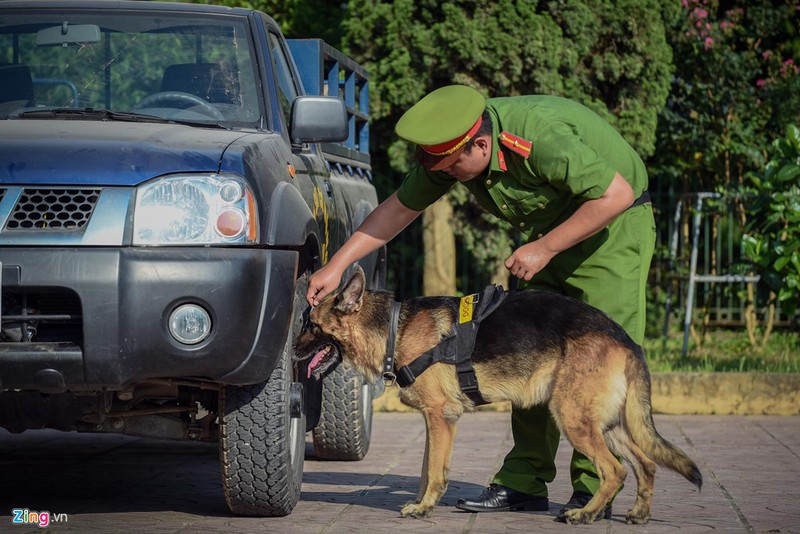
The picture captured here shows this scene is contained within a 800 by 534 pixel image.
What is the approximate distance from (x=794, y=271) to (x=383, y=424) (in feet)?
11.3

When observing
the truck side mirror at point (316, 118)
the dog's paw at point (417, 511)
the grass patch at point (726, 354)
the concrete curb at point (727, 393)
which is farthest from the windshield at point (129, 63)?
the grass patch at point (726, 354)

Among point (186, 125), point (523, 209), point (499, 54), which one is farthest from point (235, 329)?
point (499, 54)

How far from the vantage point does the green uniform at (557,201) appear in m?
4.97

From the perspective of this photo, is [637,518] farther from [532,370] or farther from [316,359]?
[316,359]

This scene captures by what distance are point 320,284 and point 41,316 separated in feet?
4.30

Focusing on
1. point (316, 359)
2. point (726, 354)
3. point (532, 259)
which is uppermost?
point (532, 259)

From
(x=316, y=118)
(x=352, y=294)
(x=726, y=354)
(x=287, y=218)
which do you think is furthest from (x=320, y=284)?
(x=726, y=354)

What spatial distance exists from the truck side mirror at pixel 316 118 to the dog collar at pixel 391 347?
2.84 ft

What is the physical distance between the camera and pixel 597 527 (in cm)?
502

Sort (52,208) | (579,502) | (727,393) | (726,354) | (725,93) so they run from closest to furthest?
(52,208)
(579,502)
(727,393)
(726,354)
(725,93)

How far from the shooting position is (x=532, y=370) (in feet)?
16.6

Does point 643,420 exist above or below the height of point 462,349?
below

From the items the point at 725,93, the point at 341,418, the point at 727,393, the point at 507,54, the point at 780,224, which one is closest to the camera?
the point at 341,418

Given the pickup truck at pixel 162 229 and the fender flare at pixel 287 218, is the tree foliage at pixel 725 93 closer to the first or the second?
the pickup truck at pixel 162 229
